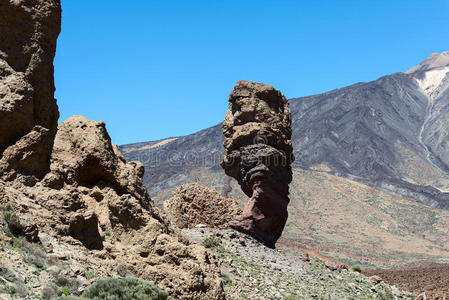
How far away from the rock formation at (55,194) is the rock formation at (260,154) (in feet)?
29.9

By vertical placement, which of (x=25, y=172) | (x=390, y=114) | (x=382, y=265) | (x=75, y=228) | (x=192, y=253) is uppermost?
(x=390, y=114)

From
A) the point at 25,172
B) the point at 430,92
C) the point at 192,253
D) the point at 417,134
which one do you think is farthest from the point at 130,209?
the point at 430,92

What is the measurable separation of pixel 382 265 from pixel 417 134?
282ft

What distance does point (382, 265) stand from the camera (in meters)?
36.5

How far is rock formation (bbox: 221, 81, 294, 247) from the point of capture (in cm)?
1869

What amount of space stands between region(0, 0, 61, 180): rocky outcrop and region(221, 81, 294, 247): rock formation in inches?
426

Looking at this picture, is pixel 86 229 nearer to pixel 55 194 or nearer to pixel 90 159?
pixel 55 194

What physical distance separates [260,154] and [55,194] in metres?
11.3

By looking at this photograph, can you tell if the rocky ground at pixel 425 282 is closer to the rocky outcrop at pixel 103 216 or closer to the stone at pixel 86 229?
the rocky outcrop at pixel 103 216

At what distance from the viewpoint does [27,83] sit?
817 centimetres

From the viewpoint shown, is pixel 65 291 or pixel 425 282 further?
pixel 425 282

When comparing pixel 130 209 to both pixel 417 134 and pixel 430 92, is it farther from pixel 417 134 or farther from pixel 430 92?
pixel 430 92

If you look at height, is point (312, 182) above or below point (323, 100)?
below

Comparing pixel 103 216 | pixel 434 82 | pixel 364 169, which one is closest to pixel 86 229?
pixel 103 216
